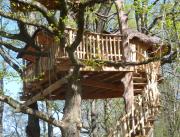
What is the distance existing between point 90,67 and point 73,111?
4.75 ft

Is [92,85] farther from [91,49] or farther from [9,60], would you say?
[9,60]

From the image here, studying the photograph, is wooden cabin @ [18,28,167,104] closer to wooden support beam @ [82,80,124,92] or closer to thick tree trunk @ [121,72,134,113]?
wooden support beam @ [82,80,124,92]

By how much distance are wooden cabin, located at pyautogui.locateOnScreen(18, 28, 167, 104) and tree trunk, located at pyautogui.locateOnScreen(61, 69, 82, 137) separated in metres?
0.45

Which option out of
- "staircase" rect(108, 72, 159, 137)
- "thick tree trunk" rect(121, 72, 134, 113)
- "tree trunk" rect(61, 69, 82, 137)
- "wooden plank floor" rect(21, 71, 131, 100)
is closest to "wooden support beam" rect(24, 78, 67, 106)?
"wooden plank floor" rect(21, 71, 131, 100)

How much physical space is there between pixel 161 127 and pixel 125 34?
66.3ft

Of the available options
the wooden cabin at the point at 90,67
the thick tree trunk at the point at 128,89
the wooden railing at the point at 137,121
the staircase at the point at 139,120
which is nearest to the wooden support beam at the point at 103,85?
the wooden cabin at the point at 90,67

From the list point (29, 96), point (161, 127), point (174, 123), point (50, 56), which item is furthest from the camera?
point (161, 127)

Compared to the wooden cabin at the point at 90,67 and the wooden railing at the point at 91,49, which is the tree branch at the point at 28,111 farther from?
the wooden railing at the point at 91,49

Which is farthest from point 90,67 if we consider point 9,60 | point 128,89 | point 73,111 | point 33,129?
point 33,129

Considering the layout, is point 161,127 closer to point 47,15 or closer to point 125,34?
point 125,34

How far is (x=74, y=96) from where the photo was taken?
1295 centimetres

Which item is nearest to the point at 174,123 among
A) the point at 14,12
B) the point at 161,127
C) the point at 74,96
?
the point at 161,127

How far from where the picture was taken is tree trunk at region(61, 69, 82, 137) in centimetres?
1232

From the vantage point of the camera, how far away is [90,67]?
13.0 meters
